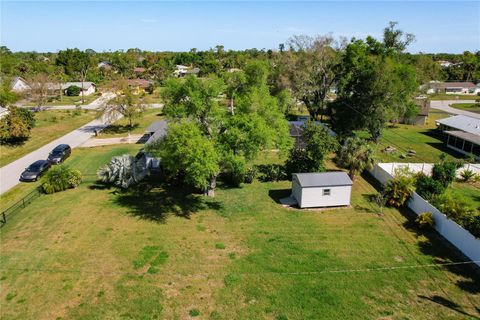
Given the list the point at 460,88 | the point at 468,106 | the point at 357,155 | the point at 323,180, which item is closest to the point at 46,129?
the point at 323,180

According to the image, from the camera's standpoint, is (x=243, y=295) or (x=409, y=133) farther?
(x=409, y=133)

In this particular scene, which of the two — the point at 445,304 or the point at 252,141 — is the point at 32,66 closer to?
the point at 252,141

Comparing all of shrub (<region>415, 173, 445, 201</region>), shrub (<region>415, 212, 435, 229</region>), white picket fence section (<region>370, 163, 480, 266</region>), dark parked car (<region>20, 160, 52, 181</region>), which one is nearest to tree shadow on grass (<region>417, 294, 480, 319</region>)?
white picket fence section (<region>370, 163, 480, 266</region>)

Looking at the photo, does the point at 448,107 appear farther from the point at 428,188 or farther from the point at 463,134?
the point at 428,188

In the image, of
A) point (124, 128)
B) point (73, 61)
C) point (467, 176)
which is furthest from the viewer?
point (73, 61)

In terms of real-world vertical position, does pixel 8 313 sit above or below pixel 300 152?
below

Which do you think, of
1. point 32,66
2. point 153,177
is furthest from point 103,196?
point 32,66

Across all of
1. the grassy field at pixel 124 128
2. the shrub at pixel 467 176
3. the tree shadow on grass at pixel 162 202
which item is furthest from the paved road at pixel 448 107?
the tree shadow on grass at pixel 162 202
